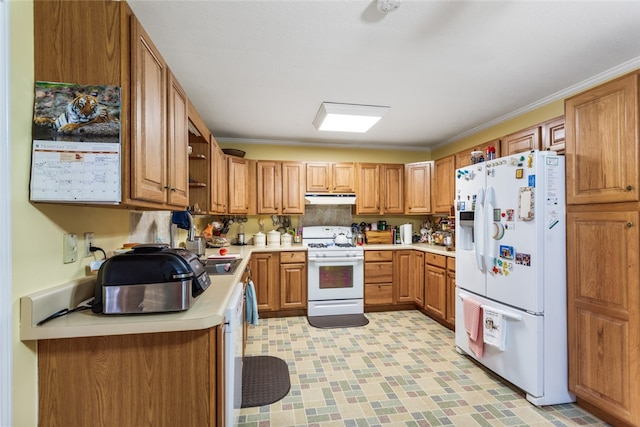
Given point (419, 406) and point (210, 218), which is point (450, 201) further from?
point (210, 218)

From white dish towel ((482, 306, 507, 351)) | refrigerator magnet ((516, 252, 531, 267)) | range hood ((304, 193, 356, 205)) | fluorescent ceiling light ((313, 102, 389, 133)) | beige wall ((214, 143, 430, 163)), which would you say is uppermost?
fluorescent ceiling light ((313, 102, 389, 133))

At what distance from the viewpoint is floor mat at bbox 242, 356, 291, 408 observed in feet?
6.75

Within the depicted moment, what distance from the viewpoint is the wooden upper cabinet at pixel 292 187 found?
4070 millimetres

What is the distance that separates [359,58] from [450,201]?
2339mm

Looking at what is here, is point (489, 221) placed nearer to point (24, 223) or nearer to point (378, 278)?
point (378, 278)

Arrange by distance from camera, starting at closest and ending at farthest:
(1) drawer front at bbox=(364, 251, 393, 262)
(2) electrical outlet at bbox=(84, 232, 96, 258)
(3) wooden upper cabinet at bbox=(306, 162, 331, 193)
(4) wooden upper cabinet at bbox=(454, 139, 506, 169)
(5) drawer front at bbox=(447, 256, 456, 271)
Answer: (2) electrical outlet at bbox=(84, 232, 96, 258), (4) wooden upper cabinet at bbox=(454, 139, 506, 169), (5) drawer front at bbox=(447, 256, 456, 271), (1) drawer front at bbox=(364, 251, 393, 262), (3) wooden upper cabinet at bbox=(306, 162, 331, 193)

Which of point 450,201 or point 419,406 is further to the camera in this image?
point 450,201

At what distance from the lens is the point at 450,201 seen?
3693 millimetres

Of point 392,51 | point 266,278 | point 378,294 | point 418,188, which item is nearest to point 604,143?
point 392,51

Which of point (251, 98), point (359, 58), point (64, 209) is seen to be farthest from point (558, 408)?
point (251, 98)

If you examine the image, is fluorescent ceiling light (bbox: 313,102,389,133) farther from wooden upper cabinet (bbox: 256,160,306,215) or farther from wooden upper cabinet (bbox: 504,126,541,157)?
wooden upper cabinet (bbox: 504,126,541,157)

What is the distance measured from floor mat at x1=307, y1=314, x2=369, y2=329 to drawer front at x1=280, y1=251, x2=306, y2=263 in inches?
29.5

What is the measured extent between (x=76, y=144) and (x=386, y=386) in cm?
239

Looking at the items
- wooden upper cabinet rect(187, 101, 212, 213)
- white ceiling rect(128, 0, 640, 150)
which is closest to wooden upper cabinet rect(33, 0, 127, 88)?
white ceiling rect(128, 0, 640, 150)
